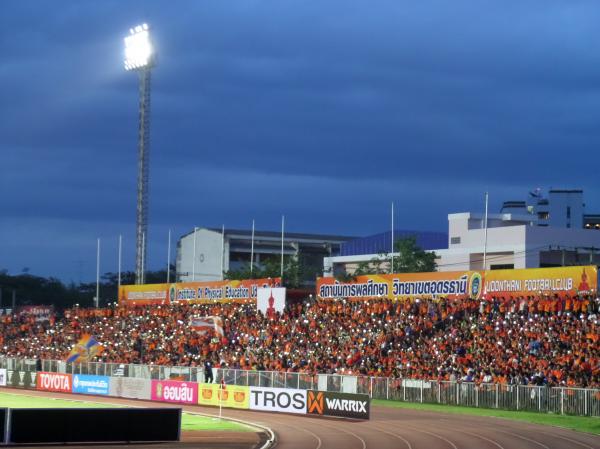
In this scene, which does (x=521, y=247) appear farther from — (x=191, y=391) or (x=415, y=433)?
(x=415, y=433)

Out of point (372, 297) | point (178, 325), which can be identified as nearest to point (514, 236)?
point (372, 297)

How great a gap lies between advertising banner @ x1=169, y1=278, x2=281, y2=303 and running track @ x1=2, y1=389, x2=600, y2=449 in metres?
29.2

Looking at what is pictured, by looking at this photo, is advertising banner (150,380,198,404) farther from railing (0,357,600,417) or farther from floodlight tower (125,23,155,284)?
floodlight tower (125,23,155,284)

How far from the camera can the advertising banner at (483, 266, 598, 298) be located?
4953 cm

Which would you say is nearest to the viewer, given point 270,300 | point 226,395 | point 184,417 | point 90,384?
point 184,417

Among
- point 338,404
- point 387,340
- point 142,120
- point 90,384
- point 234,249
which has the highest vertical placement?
point 142,120

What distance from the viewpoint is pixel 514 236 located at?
2840 inches

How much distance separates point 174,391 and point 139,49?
4128 cm

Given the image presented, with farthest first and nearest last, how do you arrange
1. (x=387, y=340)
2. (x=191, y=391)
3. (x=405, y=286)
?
(x=405, y=286)
(x=387, y=340)
(x=191, y=391)

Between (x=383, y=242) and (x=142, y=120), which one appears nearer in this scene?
(x=142, y=120)

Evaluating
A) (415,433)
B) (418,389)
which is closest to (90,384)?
(418,389)

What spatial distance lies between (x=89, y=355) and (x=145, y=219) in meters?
17.2

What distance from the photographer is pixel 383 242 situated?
321 feet

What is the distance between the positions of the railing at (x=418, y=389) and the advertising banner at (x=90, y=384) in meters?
1.30
